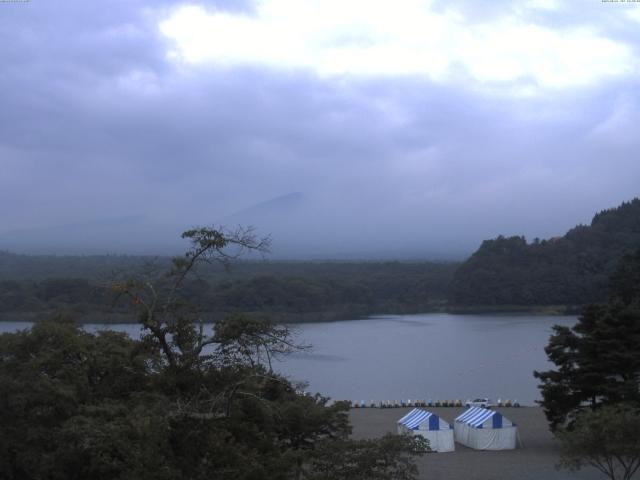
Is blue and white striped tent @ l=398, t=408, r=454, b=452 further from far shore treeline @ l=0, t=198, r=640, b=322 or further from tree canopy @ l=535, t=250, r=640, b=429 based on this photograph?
far shore treeline @ l=0, t=198, r=640, b=322

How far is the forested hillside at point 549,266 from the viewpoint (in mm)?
44688

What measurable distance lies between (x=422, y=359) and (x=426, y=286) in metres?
24.2

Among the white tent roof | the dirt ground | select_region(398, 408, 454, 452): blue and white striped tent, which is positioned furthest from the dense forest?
select_region(398, 408, 454, 452): blue and white striped tent

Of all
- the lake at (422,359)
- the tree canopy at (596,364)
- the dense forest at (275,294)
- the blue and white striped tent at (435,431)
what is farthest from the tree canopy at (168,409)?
the dense forest at (275,294)

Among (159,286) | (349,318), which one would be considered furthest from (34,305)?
(159,286)

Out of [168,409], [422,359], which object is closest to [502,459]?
[168,409]

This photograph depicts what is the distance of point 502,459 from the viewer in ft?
37.0

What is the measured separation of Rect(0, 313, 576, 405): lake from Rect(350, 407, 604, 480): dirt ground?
80.2 inches

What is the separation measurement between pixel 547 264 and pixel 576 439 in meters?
42.0

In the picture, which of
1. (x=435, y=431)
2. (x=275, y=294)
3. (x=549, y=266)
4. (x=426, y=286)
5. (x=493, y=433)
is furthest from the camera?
(x=426, y=286)

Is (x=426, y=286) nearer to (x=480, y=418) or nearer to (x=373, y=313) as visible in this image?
(x=373, y=313)

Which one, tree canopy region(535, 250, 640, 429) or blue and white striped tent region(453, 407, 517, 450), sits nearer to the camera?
tree canopy region(535, 250, 640, 429)

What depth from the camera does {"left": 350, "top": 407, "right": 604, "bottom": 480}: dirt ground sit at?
399 inches

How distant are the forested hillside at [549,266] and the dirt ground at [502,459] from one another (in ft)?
98.3
